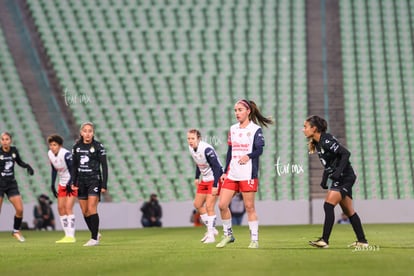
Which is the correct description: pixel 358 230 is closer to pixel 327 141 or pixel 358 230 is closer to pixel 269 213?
pixel 327 141

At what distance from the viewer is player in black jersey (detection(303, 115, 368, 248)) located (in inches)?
503

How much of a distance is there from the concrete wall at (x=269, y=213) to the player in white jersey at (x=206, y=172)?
35.2 ft

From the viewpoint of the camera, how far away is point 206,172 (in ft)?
56.6

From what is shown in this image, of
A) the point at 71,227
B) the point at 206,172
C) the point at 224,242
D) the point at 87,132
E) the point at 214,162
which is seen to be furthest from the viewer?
the point at 206,172

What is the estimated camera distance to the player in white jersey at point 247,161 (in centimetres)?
1284

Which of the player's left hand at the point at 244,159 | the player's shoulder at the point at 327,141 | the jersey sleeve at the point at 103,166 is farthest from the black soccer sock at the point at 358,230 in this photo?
the jersey sleeve at the point at 103,166

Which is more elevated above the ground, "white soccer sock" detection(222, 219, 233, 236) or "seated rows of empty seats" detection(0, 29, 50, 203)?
"seated rows of empty seats" detection(0, 29, 50, 203)

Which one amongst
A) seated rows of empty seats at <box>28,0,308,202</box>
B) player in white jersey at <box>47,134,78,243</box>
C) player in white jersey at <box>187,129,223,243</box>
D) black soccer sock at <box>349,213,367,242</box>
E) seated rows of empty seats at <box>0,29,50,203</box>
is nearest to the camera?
black soccer sock at <box>349,213,367,242</box>

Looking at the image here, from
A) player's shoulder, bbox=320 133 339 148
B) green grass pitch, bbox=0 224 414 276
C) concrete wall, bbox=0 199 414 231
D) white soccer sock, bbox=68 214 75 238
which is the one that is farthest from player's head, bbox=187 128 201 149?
concrete wall, bbox=0 199 414 231

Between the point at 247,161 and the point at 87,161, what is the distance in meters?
3.31

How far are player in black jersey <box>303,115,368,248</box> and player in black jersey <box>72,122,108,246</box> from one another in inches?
145

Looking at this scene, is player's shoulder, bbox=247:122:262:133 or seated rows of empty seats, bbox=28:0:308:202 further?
seated rows of empty seats, bbox=28:0:308:202

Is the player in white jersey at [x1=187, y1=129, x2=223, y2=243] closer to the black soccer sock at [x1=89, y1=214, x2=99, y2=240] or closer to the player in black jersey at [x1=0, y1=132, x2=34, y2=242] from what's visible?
A: the black soccer sock at [x1=89, y1=214, x2=99, y2=240]

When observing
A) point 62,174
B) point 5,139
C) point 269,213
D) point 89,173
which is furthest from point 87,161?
point 269,213
